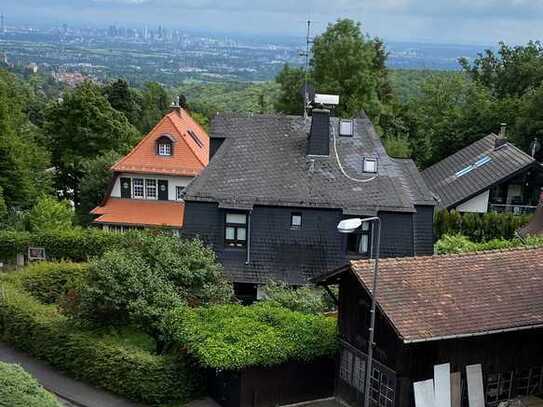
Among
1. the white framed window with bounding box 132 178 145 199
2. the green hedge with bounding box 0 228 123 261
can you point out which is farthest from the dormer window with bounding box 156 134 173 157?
the green hedge with bounding box 0 228 123 261

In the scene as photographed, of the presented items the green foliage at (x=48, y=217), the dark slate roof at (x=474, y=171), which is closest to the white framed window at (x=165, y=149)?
the green foliage at (x=48, y=217)

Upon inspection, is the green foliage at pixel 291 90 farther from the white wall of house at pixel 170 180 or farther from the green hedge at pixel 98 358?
the green hedge at pixel 98 358

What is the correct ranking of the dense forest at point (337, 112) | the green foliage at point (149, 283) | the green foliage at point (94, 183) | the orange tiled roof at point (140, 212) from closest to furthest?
→ the green foliage at point (149, 283)
the orange tiled roof at point (140, 212)
the dense forest at point (337, 112)
the green foliage at point (94, 183)

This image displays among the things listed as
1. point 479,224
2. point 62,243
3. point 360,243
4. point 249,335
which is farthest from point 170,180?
point 249,335

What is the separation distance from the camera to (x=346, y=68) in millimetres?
49562

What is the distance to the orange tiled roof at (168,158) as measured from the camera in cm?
4300

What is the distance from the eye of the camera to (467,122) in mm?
54281

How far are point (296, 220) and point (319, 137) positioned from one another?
14.0 feet

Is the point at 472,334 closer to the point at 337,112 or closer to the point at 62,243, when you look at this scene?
the point at 62,243

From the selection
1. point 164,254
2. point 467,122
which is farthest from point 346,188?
point 467,122

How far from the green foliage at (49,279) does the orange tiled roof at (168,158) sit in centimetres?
1301

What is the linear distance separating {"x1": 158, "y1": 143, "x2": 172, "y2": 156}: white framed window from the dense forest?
15.3 feet

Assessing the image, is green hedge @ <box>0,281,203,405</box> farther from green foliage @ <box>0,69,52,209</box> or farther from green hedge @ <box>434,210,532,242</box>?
green foliage @ <box>0,69,52,209</box>

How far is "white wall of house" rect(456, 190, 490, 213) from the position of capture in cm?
4059
